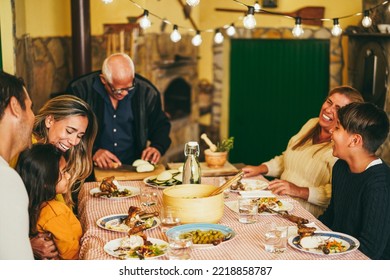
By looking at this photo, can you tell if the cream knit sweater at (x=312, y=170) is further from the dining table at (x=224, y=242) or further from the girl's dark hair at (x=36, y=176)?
the girl's dark hair at (x=36, y=176)

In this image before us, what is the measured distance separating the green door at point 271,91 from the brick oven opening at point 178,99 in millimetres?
409

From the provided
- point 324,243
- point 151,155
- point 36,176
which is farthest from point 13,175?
point 151,155

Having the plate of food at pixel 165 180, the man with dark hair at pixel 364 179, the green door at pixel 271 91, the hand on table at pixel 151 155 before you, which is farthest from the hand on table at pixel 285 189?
the green door at pixel 271 91

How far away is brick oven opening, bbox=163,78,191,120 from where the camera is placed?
537cm

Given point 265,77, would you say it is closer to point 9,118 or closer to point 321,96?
point 321,96

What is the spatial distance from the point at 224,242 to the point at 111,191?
724 millimetres

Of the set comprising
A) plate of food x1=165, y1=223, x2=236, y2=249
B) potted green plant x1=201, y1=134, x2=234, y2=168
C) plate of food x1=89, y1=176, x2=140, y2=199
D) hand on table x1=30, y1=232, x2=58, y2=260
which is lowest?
hand on table x1=30, y1=232, x2=58, y2=260

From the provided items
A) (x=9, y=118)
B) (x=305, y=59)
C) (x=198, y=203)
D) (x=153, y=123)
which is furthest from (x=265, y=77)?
(x=9, y=118)

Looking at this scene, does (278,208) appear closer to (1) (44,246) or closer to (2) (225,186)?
(2) (225,186)

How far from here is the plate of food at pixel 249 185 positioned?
2439mm

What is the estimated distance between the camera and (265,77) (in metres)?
5.42

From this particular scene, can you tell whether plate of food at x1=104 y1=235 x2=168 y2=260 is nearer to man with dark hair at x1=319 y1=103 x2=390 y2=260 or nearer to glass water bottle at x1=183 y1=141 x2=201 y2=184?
glass water bottle at x1=183 y1=141 x2=201 y2=184

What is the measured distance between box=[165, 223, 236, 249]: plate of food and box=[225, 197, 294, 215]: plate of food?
27 centimetres

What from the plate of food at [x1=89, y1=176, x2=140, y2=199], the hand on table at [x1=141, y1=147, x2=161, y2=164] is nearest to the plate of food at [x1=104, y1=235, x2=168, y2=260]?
the plate of food at [x1=89, y1=176, x2=140, y2=199]
